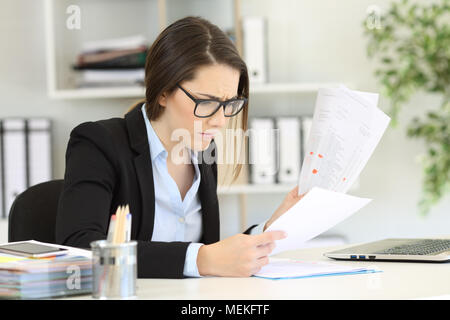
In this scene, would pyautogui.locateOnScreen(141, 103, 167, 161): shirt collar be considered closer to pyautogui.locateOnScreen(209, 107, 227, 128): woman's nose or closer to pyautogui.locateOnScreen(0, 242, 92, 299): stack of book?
pyautogui.locateOnScreen(209, 107, 227, 128): woman's nose

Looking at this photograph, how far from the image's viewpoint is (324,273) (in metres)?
1.15

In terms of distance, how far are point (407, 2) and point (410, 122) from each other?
56 cm

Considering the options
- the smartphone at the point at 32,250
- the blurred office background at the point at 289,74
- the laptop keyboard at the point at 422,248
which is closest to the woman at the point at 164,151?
the smartphone at the point at 32,250

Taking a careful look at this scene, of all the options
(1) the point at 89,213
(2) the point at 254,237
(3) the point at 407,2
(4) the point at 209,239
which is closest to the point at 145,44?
(3) the point at 407,2

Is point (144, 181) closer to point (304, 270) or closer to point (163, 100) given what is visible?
point (163, 100)

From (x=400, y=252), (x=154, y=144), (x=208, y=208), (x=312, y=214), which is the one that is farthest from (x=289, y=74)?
(x=312, y=214)

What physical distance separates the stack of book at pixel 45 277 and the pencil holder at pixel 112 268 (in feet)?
0.18

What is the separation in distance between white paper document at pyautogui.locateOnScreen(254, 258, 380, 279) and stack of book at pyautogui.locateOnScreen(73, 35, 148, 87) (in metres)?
1.68

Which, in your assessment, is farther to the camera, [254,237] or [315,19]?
[315,19]

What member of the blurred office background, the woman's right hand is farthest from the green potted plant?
the woman's right hand

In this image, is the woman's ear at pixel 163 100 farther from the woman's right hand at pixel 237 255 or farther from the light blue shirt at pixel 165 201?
the woman's right hand at pixel 237 255

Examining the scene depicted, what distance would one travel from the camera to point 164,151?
148cm

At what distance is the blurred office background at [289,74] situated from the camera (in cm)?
301

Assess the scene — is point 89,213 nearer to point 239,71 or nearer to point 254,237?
point 254,237
